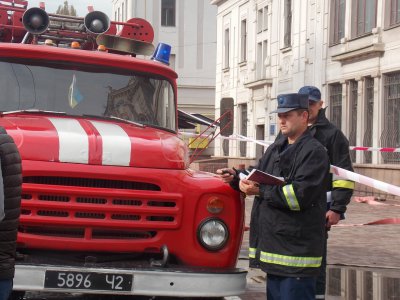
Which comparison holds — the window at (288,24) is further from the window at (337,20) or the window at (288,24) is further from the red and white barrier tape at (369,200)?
the red and white barrier tape at (369,200)

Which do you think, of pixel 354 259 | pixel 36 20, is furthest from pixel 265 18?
pixel 36 20

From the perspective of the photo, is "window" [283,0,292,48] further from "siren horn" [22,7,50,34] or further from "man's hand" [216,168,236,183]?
"man's hand" [216,168,236,183]

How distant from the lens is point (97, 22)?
8.29 m

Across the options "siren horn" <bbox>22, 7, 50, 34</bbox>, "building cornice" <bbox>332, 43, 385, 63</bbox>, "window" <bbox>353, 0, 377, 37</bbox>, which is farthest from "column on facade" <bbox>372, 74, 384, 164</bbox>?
"siren horn" <bbox>22, 7, 50, 34</bbox>

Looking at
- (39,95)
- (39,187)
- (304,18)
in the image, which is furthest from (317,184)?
(304,18)

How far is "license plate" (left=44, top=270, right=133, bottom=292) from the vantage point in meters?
5.35

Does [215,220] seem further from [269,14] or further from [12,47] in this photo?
[269,14]

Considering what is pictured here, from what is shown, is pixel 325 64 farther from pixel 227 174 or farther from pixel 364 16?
pixel 227 174

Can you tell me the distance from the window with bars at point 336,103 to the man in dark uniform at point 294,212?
22.0 m

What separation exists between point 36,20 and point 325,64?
20.9m

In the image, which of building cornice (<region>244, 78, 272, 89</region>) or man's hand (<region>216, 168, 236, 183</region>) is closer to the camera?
man's hand (<region>216, 168, 236, 183</region>)

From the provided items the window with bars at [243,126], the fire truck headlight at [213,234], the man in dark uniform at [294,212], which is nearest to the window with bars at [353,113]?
the window with bars at [243,126]

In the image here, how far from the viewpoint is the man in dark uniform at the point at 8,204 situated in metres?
3.99

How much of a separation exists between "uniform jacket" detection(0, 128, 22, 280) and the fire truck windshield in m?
2.71
